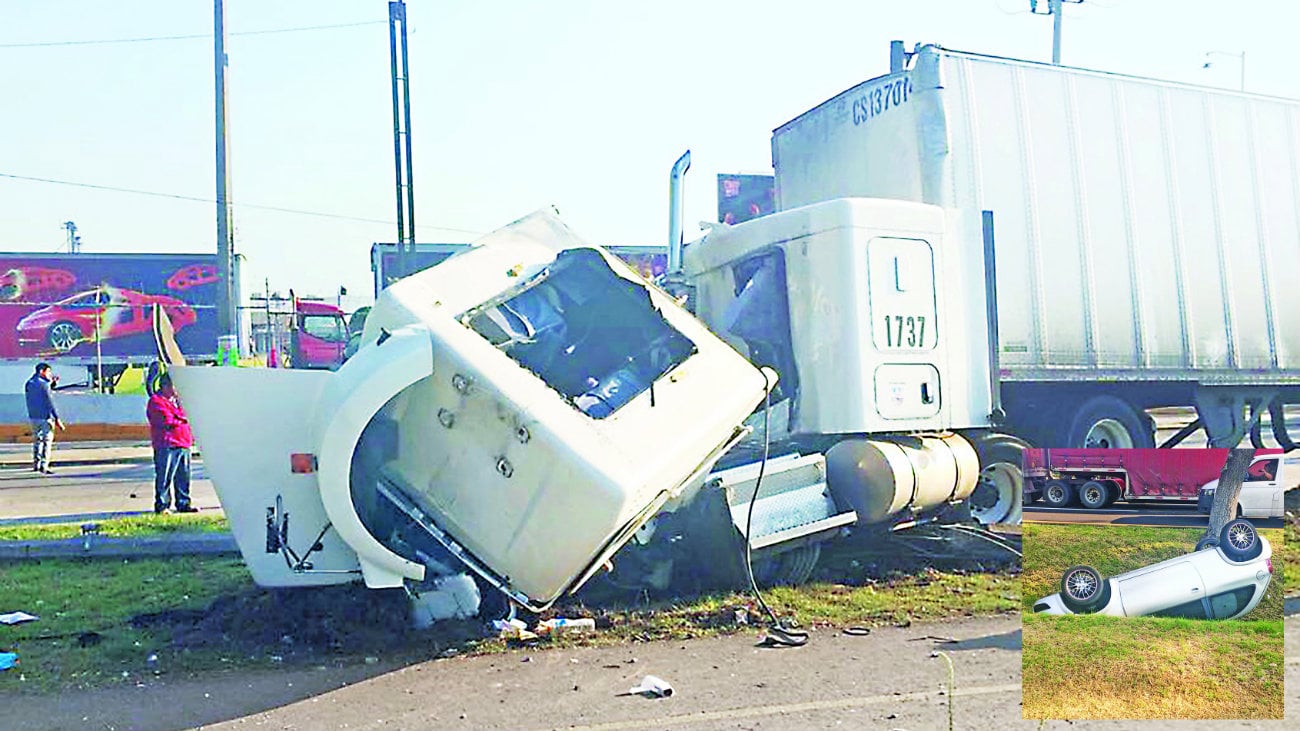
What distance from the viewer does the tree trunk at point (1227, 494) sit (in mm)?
2902

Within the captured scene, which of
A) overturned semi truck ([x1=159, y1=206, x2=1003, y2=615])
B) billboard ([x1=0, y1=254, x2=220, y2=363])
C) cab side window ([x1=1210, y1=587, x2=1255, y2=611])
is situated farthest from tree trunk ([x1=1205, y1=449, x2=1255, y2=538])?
billboard ([x1=0, y1=254, x2=220, y2=363])

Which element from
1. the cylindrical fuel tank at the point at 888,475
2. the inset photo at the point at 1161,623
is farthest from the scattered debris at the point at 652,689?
the inset photo at the point at 1161,623

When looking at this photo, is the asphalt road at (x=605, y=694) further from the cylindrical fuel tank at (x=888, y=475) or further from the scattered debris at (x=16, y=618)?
the scattered debris at (x=16, y=618)

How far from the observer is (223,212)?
59.1ft

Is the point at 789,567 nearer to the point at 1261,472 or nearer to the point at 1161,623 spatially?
the point at 1261,472

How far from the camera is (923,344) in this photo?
25.4ft

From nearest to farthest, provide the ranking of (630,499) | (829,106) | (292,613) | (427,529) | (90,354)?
(630,499) < (427,529) < (292,613) < (829,106) < (90,354)

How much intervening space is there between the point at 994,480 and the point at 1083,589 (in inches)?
199

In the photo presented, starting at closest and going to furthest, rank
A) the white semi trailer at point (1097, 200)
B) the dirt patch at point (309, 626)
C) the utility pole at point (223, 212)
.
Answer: the dirt patch at point (309, 626) < the white semi trailer at point (1097, 200) < the utility pole at point (223, 212)

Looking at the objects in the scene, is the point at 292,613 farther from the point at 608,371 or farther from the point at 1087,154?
the point at 1087,154

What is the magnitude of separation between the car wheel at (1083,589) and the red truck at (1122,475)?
0.93ft

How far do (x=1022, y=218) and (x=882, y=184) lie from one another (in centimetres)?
131

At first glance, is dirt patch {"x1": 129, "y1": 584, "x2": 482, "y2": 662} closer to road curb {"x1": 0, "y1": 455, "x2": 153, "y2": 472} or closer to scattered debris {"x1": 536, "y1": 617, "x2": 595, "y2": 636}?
scattered debris {"x1": 536, "y1": 617, "x2": 595, "y2": 636}

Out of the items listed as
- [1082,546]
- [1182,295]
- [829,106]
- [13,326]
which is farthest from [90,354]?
[1082,546]
